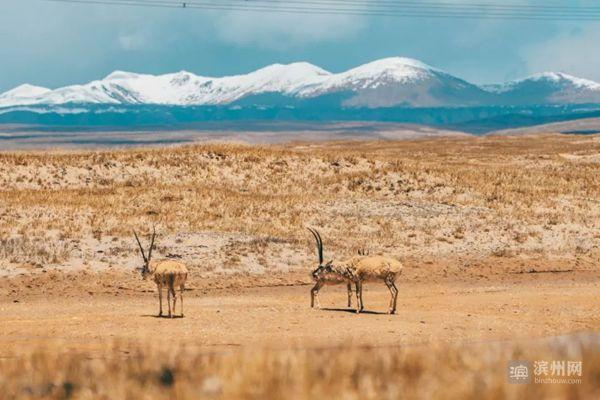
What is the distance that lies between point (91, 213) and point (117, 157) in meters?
15.5

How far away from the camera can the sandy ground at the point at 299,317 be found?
14.8 m

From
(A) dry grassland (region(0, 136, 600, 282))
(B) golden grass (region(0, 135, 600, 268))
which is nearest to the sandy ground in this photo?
(A) dry grassland (region(0, 136, 600, 282))

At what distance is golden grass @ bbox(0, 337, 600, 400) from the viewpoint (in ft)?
19.3

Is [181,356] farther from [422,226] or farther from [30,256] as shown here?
[422,226]

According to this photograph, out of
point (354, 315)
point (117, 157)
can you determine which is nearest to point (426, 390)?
point (354, 315)

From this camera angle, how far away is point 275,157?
54.5 m

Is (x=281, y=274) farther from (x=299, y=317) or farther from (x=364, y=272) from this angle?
(x=299, y=317)

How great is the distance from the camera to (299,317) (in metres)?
18.1

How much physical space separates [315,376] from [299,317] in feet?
38.1

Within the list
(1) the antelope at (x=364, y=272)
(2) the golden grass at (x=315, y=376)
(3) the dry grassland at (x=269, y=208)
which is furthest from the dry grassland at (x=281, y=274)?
(1) the antelope at (x=364, y=272)

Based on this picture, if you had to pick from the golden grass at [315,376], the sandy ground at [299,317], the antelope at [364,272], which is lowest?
the sandy ground at [299,317]

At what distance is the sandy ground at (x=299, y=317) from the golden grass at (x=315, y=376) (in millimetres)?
2803

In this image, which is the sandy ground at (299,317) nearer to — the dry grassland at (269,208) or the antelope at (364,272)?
the antelope at (364,272)

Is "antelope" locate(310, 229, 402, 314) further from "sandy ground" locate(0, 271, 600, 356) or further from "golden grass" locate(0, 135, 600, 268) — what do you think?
"golden grass" locate(0, 135, 600, 268)
